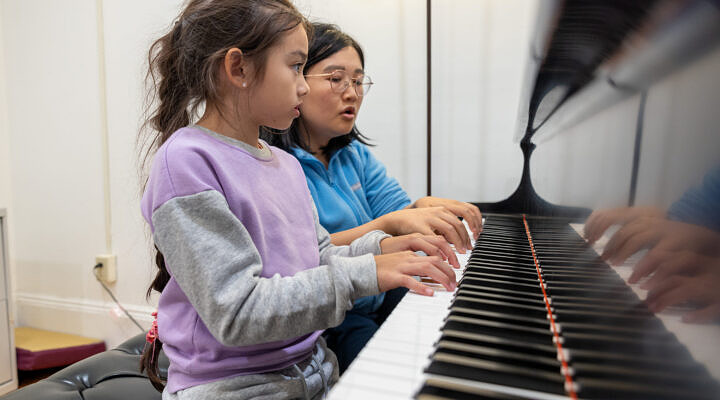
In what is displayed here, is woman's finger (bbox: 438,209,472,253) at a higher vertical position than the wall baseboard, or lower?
higher

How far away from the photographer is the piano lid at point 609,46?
24 centimetres

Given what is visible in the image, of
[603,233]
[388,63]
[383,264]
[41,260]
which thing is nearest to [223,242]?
[383,264]

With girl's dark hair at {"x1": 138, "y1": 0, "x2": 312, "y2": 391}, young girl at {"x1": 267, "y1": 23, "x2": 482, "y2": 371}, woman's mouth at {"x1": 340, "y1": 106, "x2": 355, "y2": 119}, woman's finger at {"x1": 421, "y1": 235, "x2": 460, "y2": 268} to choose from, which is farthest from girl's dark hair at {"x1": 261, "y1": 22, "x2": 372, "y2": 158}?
woman's finger at {"x1": 421, "y1": 235, "x2": 460, "y2": 268}

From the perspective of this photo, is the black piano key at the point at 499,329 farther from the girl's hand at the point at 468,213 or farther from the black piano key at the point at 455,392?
the girl's hand at the point at 468,213

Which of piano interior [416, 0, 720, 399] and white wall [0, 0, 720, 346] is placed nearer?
piano interior [416, 0, 720, 399]

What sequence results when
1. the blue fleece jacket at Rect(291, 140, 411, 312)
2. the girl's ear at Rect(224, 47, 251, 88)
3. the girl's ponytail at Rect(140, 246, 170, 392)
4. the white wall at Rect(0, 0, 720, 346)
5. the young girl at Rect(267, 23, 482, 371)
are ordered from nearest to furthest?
1. the girl's ear at Rect(224, 47, 251, 88)
2. the girl's ponytail at Rect(140, 246, 170, 392)
3. the young girl at Rect(267, 23, 482, 371)
4. the blue fleece jacket at Rect(291, 140, 411, 312)
5. the white wall at Rect(0, 0, 720, 346)

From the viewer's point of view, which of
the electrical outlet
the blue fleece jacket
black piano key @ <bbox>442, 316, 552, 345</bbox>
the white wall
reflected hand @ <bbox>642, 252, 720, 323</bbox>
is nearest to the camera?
reflected hand @ <bbox>642, 252, 720, 323</bbox>

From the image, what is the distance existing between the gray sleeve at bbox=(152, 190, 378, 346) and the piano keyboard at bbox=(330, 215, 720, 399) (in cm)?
9

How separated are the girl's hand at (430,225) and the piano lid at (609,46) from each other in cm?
24

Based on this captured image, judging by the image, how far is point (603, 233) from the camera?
392 mm

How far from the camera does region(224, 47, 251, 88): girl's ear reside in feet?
2.28

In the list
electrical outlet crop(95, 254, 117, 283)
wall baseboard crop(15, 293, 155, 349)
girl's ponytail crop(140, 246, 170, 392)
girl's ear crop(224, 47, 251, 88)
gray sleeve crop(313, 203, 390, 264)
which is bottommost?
wall baseboard crop(15, 293, 155, 349)

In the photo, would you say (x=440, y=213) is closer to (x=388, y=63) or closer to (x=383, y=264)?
(x=383, y=264)

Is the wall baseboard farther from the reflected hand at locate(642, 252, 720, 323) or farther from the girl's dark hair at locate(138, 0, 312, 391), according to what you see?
the reflected hand at locate(642, 252, 720, 323)
